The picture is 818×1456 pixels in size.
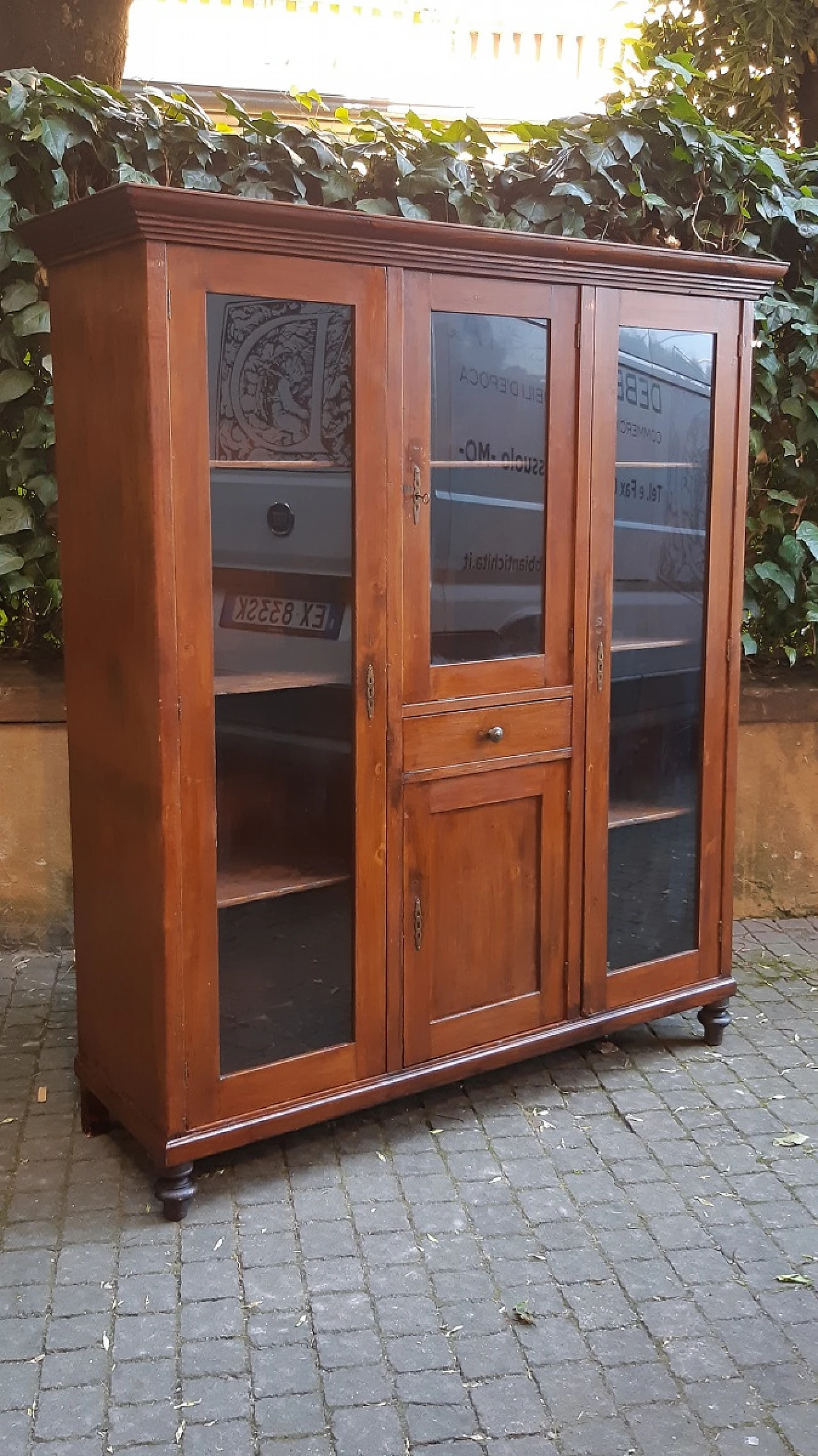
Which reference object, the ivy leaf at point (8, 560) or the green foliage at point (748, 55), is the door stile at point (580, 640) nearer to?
the ivy leaf at point (8, 560)

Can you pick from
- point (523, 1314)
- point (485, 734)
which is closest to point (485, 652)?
point (485, 734)

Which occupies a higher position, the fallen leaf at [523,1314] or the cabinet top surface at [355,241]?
the cabinet top surface at [355,241]

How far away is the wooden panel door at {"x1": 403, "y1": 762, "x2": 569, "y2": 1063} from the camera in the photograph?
126 inches

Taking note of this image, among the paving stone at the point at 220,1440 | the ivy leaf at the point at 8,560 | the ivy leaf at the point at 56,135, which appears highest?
the ivy leaf at the point at 56,135

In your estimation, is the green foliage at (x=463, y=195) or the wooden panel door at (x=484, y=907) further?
the green foliage at (x=463, y=195)

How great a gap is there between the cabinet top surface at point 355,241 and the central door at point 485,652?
0.06 m

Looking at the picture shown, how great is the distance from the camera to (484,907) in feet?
10.9

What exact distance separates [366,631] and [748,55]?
12.1 ft

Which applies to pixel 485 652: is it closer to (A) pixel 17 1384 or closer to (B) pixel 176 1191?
(B) pixel 176 1191

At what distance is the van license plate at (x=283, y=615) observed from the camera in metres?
2.85

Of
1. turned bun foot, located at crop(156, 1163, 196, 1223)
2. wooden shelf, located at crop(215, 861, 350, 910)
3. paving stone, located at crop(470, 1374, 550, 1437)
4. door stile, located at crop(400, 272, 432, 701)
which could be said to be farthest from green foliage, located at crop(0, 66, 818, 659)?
paving stone, located at crop(470, 1374, 550, 1437)

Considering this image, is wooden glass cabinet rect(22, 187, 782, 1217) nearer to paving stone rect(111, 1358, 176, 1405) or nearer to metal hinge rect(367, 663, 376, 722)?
metal hinge rect(367, 663, 376, 722)

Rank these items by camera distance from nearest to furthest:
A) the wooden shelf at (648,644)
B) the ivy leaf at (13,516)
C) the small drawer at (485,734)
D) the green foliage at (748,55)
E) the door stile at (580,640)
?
1. the small drawer at (485,734)
2. the door stile at (580,640)
3. the wooden shelf at (648,644)
4. the ivy leaf at (13,516)
5. the green foliage at (748,55)

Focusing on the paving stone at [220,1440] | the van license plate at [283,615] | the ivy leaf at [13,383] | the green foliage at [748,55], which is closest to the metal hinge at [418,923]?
the van license plate at [283,615]
